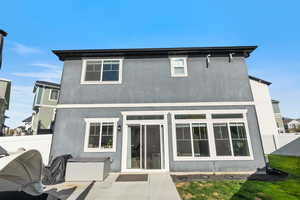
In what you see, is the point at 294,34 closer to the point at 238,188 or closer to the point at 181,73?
the point at 181,73

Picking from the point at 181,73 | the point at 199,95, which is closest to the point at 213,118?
the point at 199,95

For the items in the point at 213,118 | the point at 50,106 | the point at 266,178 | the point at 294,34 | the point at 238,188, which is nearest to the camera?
the point at 238,188

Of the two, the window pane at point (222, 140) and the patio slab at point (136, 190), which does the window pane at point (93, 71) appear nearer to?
the patio slab at point (136, 190)

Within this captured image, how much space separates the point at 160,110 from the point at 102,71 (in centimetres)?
475

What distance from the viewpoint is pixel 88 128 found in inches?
343

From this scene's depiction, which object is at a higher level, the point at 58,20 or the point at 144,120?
the point at 58,20

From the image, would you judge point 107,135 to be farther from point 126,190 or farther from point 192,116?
point 192,116

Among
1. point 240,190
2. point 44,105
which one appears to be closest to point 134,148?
point 240,190

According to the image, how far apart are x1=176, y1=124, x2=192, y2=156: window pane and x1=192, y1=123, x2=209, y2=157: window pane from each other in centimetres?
35

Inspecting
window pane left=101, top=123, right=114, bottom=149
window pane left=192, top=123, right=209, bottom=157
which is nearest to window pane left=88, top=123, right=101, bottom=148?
window pane left=101, top=123, right=114, bottom=149

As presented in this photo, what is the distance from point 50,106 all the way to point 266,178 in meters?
24.2

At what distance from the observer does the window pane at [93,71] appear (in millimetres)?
9547

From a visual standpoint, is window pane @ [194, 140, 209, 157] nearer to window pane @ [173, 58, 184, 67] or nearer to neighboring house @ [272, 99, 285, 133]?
window pane @ [173, 58, 184, 67]

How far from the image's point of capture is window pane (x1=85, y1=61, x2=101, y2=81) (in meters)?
9.55
